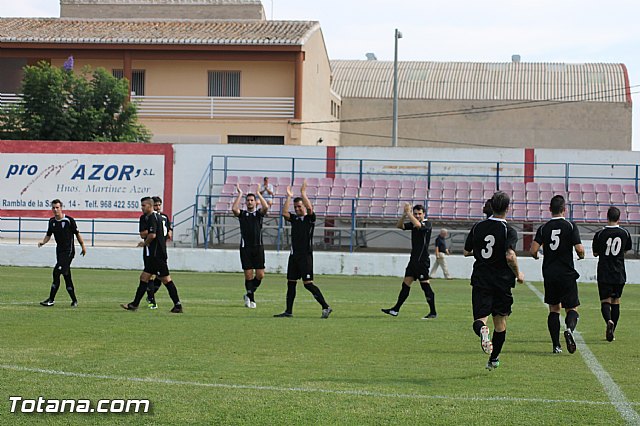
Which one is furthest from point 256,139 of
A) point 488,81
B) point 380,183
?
point 488,81

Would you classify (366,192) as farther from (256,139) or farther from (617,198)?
(256,139)

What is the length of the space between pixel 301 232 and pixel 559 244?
4777 millimetres

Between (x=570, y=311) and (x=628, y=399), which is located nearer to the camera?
(x=628, y=399)

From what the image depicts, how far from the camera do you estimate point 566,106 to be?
5931 centimetres

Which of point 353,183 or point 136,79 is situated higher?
point 136,79

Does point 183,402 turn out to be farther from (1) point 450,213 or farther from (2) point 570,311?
(1) point 450,213

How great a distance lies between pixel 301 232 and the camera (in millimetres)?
15789

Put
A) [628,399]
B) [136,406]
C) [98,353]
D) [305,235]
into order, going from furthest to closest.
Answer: [305,235], [98,353], [628,399], [136,406]

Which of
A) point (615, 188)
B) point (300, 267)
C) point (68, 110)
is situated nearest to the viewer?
point (300, 267)

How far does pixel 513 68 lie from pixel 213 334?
52.8 m

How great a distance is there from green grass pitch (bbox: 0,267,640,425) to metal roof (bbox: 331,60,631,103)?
4255 cm

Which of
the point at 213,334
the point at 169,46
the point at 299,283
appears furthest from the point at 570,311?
the point at 169,46

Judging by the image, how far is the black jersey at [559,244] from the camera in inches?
479

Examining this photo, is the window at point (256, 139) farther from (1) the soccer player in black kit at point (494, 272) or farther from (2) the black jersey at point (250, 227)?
(1) the soccer player in black kit at point (494, 272)
